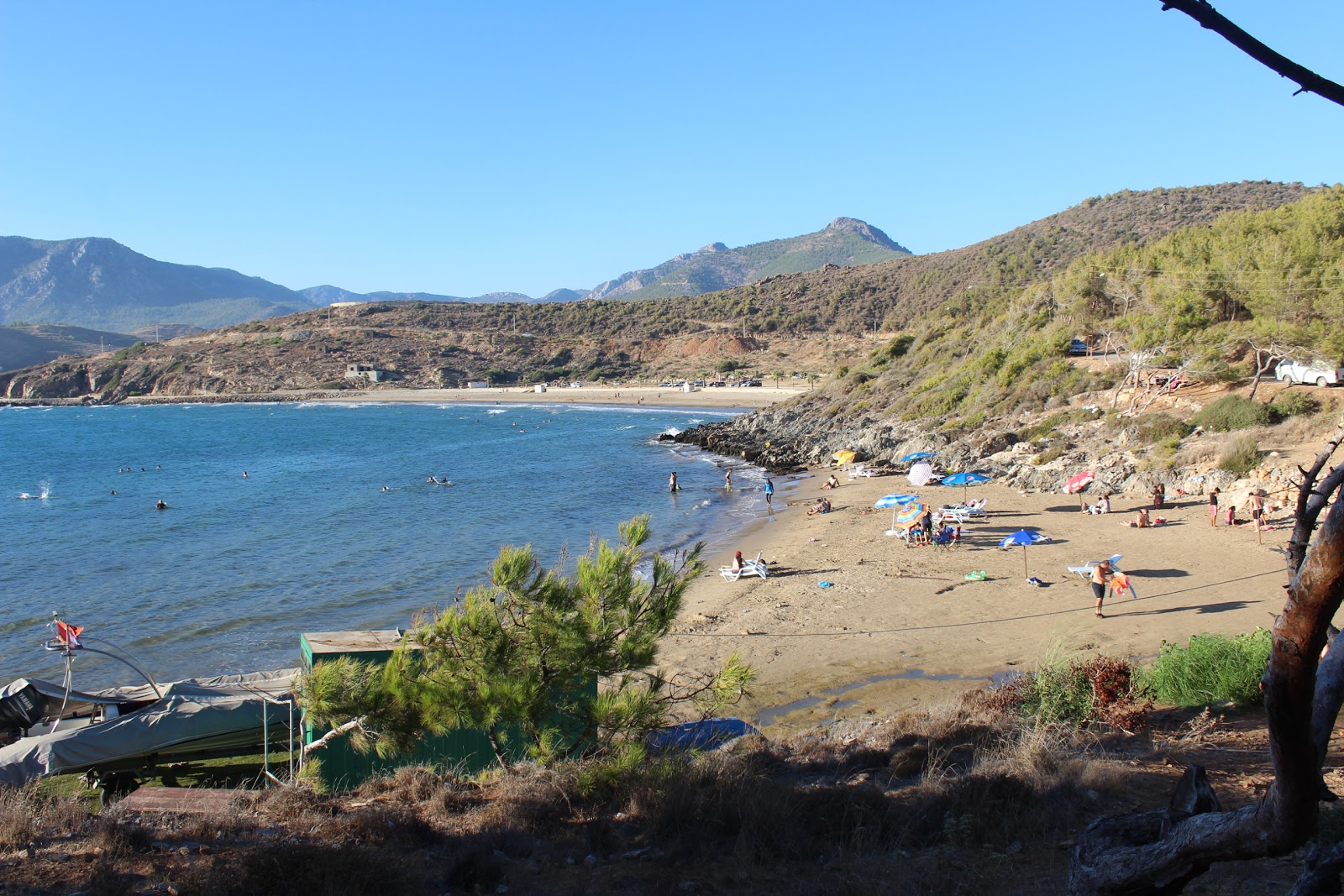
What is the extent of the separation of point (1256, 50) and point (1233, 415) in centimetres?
2796

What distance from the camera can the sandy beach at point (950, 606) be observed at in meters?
13.2

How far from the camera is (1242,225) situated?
115 ft

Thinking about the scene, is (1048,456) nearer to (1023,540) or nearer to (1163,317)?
(1163,317)

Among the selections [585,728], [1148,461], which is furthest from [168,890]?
[1148,461]

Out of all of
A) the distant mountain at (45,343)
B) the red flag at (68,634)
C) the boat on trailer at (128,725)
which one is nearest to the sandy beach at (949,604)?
the boat on trailer at (128,725)

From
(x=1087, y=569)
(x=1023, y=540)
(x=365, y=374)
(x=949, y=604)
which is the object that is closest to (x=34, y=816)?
(x=949, y=604)

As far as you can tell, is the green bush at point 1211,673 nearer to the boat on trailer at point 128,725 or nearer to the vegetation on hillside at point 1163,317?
the boat on trailer at point 128,725

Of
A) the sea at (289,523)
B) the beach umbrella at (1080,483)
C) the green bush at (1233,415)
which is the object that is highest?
the green bush at (1233,415)

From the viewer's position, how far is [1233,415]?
85.8 feet

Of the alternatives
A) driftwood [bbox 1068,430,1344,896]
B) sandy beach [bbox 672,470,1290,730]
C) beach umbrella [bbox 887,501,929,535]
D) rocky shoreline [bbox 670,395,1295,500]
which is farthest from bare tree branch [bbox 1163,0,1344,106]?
beach umbrella [bbox 887,501,929,535]

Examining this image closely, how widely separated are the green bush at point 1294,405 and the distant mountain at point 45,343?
177m

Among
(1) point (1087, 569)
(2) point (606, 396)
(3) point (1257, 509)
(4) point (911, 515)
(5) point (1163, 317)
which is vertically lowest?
(1) point (1087, 569)

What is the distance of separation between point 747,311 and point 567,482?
80841mm

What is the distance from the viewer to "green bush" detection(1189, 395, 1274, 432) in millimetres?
25641
